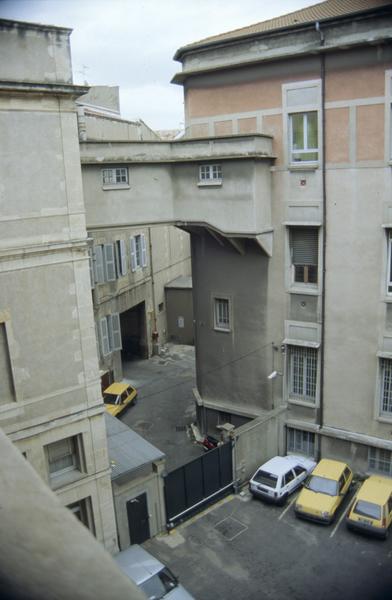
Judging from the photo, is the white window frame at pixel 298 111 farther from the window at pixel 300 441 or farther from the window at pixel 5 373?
the window at pixel 5 373

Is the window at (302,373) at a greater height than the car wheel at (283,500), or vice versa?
the window at (302,373)

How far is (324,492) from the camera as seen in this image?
17.7m

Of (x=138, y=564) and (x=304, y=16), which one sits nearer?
(x=138, y=564)

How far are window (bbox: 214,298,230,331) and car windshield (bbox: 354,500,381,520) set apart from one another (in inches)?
325

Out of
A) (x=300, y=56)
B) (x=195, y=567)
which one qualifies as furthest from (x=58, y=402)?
(x=300, y=56)

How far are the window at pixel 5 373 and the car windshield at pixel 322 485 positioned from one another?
10382 millimetres

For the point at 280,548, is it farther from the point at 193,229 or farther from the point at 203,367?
the point at 193,229

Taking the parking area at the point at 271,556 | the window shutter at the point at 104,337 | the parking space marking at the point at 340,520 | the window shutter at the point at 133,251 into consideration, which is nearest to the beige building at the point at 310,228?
the parking space marking at the point at 340,520

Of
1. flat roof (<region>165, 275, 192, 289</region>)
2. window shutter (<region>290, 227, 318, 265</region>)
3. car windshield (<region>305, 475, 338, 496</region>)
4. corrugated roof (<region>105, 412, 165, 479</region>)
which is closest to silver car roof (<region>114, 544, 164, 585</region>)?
corrugated roof (<region>105, 412, 165, 479</region>)

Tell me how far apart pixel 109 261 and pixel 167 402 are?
7.99 metres

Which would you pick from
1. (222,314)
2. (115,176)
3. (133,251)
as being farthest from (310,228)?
(133,251)

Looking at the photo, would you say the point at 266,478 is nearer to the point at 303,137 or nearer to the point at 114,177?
the point at 114,177

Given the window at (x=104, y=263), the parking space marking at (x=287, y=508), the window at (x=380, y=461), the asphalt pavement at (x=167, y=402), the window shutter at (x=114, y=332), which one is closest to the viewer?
the parking space marking at (x=287, y=508)

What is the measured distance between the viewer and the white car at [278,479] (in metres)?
18.2
